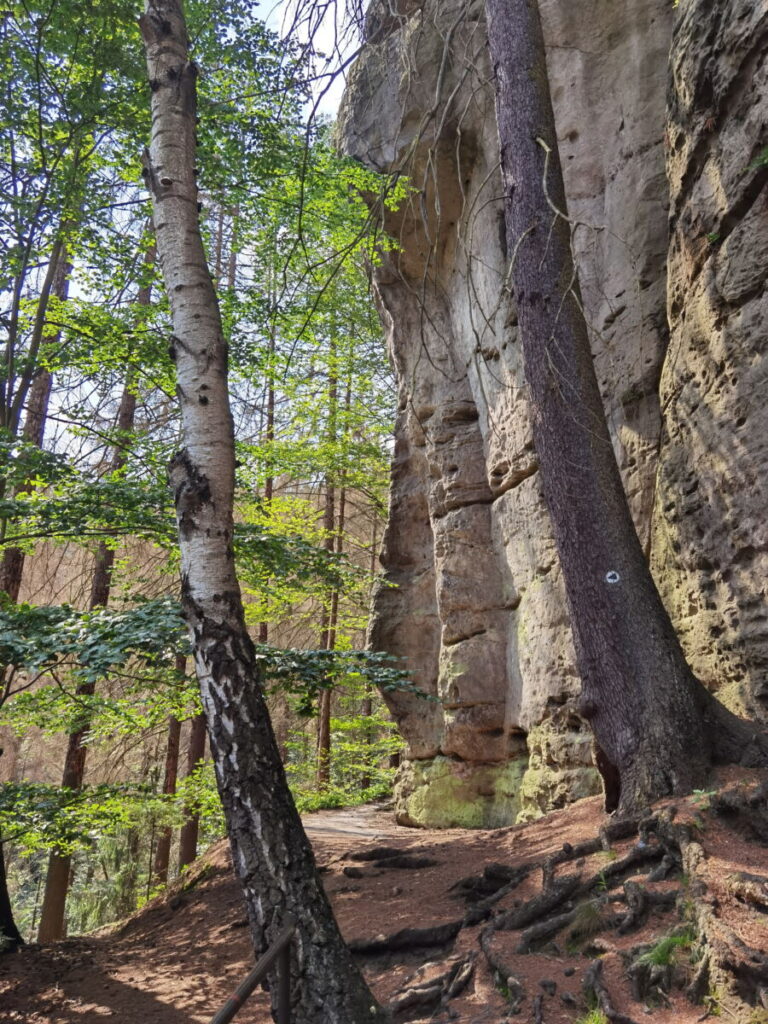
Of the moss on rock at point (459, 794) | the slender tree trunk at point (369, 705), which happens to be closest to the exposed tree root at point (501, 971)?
the moss on rock at point (459, 794)

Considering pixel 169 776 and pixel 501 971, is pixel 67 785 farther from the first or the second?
pixel 501 971

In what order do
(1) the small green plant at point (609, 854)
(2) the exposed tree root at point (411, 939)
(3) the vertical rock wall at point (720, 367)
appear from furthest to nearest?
1. (3) the vertical rock wall at point (720, 367)
2. (2) the exposed tree root at point (411, 939)
3. (1) the small green plant at point (609, 854)

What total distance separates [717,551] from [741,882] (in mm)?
3306

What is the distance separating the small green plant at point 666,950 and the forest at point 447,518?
2 cm

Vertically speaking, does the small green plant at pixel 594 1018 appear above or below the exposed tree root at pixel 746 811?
below

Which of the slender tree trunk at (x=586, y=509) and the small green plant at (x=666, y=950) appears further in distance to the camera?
the slender tree trunk at (x=586, y=509)

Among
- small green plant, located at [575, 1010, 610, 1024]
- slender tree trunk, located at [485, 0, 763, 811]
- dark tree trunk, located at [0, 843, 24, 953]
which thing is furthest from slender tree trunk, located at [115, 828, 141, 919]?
small green plant, located at [575, 1010, 610, 1024]

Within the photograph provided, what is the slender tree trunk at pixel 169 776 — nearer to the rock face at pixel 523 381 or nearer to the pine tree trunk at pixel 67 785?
the pine tree trunk at pixel 67 785

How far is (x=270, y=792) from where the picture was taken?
389 centimetres

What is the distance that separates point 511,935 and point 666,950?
4.02 feet

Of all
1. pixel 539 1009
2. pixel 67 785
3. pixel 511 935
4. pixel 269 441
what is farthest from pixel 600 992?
pixel 269 441

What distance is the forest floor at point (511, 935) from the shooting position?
343 centimetres

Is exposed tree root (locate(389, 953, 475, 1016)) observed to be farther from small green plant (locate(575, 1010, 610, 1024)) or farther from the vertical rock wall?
the vertical rock wall

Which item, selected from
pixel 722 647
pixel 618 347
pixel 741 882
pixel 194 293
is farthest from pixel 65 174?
pixel 741 882
